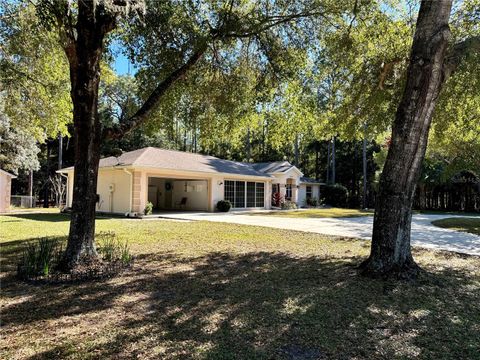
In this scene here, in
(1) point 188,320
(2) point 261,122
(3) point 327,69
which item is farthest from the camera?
(2) point 261,122

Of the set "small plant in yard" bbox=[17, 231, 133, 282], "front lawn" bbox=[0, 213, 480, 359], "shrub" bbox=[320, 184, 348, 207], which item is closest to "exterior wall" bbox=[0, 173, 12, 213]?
"front lawn" bbox=[0, 213, 480, 359]

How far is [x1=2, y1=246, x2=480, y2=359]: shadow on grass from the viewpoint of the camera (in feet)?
10.6

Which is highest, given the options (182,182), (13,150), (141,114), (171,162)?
(13,150)

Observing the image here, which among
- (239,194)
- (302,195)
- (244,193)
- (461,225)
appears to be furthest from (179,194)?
(461,225)

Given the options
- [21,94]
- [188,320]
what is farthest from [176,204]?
[188,320]

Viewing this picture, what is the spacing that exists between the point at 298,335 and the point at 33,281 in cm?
423

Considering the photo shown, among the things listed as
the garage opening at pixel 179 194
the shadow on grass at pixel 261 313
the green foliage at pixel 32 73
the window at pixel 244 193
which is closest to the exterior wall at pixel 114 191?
the garage opening at pixel 179 194

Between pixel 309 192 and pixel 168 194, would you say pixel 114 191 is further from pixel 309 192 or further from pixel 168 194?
pixel 309 192

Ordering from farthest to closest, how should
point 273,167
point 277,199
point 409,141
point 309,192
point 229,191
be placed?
1. point 309,192
2. point 273,167
3. point 277,199
4. point 229,191
5. point 409,141

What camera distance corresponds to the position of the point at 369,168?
3909 centimetres

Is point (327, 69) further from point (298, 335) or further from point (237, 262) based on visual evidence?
point (298, 335)

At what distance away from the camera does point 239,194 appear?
24500 millimetres

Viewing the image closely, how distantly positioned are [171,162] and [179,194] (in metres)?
4.78

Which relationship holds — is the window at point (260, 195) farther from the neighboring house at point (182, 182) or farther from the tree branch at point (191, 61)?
the tree branch at point (191, 61)
